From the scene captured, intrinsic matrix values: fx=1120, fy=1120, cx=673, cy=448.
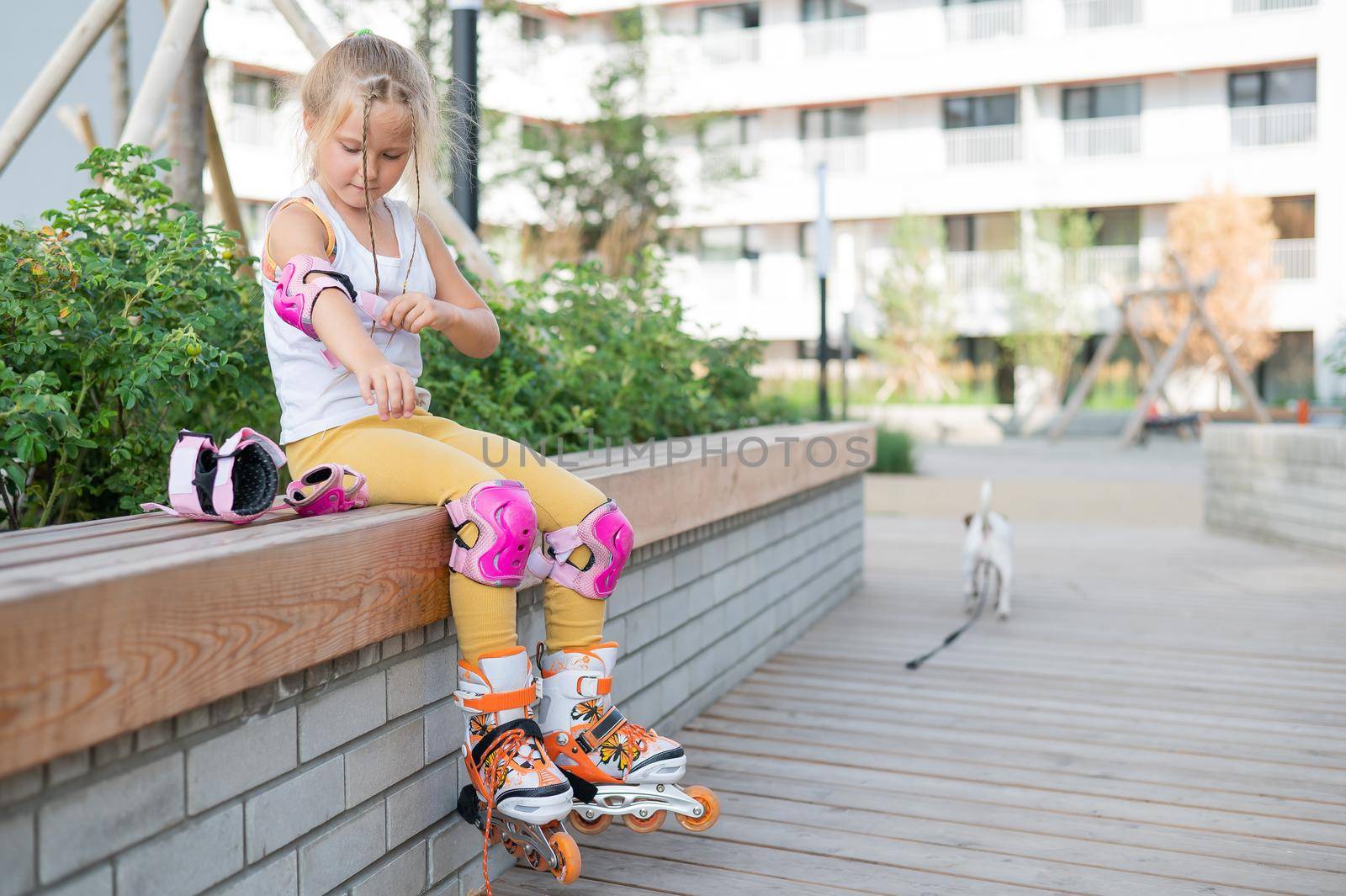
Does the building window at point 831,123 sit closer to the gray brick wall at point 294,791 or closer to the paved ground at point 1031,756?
the paved ground at point 1031,756

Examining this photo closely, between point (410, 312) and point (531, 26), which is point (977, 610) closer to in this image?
point (410, 312)

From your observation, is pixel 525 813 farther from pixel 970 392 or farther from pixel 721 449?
pixel 970 392

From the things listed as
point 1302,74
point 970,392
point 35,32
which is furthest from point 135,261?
point 1302,74

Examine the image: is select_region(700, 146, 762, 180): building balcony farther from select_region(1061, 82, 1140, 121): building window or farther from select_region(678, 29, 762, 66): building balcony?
select_region(1061, 82, 1140, 121): building window

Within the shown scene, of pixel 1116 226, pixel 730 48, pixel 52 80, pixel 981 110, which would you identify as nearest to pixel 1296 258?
pixel 1116 226

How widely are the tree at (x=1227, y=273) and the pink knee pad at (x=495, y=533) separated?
71.4ft

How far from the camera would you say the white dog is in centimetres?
444

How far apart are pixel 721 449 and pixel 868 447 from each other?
1899 millimetres

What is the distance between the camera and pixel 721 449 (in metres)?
3.31

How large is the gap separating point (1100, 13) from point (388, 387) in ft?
84.3

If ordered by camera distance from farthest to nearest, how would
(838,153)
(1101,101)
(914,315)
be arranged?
(838,153) < (1101,101) < (914,315)

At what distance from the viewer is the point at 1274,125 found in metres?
22.7

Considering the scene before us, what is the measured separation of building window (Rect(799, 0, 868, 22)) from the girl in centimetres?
2653

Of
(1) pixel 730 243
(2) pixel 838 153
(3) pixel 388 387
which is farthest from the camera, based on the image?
(1) pixel 730 243
